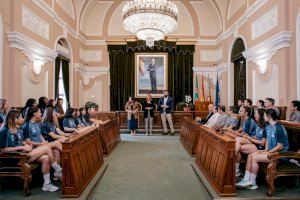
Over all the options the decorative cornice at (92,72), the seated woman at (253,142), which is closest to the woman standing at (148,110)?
the decorative cornice at (92,72)

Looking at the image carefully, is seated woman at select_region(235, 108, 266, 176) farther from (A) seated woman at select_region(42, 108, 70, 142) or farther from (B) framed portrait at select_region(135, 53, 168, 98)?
(B) framed portrait at select_region(135, 53, 168, 98)

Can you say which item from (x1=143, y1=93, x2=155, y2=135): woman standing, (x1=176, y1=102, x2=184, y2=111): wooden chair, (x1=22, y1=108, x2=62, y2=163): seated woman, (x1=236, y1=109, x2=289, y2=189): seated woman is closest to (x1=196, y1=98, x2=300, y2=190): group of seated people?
(x1=236, y1=109, x2=289, y2=189): seated woman

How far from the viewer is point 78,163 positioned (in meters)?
3.97

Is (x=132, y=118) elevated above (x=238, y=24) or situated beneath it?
situated beneath

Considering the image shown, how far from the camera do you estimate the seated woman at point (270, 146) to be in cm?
388

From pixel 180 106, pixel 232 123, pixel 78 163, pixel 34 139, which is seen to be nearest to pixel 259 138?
pixel 232 123

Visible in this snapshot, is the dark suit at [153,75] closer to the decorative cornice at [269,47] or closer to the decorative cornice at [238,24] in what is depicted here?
the decorative cornice at [238,24]

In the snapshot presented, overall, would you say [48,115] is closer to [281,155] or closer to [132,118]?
[281,155]

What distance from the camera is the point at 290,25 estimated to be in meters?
6.52

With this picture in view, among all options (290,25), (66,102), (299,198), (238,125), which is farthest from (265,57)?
(66,102)

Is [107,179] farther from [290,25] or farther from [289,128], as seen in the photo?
[290,25]

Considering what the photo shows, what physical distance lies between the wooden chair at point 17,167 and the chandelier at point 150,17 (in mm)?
4874

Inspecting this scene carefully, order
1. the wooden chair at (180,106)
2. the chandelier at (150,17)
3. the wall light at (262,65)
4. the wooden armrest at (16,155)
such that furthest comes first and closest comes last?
the wooden chair at (180,106), the wall light at (262,65), the chandelier at (150,17), the wooden armrest at (16,155)

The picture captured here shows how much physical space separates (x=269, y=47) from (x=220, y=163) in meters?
4.61
